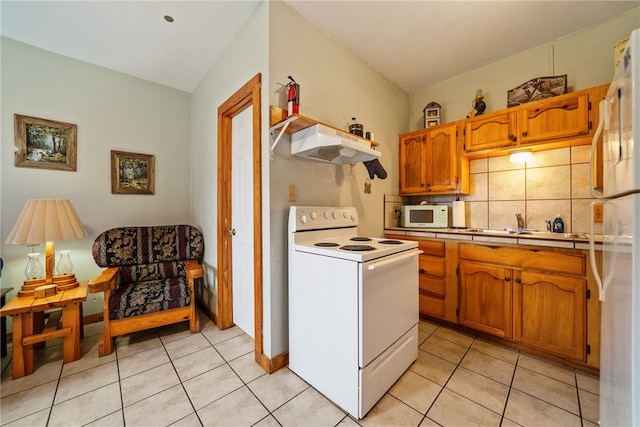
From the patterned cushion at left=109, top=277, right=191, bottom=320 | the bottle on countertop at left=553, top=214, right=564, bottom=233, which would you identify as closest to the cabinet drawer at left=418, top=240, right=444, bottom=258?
the bottle on countertop at left=553, top=214, right=564, bottom=233

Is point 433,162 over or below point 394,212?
over

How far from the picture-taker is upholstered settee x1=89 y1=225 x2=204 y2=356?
1.85m

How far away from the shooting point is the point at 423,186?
2633mm

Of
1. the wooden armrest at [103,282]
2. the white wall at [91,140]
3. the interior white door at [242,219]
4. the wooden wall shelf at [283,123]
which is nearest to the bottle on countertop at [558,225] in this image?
the wooden wall shelf at [283,123]

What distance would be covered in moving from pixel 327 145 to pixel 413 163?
1.61 metres

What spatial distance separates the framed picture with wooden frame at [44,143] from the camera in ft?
6.62

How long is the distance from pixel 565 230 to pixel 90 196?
451 centimetres

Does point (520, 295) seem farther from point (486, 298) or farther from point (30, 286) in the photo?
point (30, 286)

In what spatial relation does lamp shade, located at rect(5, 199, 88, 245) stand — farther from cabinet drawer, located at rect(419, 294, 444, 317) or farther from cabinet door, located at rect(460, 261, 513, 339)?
cabinet door, located at rect(460, 261, 513, 339)

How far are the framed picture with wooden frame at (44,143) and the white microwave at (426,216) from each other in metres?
3.50

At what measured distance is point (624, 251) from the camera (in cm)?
75

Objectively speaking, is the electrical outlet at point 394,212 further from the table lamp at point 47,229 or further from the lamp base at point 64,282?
the lamp base at point 64,282

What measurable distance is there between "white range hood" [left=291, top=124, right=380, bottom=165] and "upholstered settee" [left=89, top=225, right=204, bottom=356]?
1491 mm

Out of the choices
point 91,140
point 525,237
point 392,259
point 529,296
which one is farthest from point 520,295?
point 91,140
